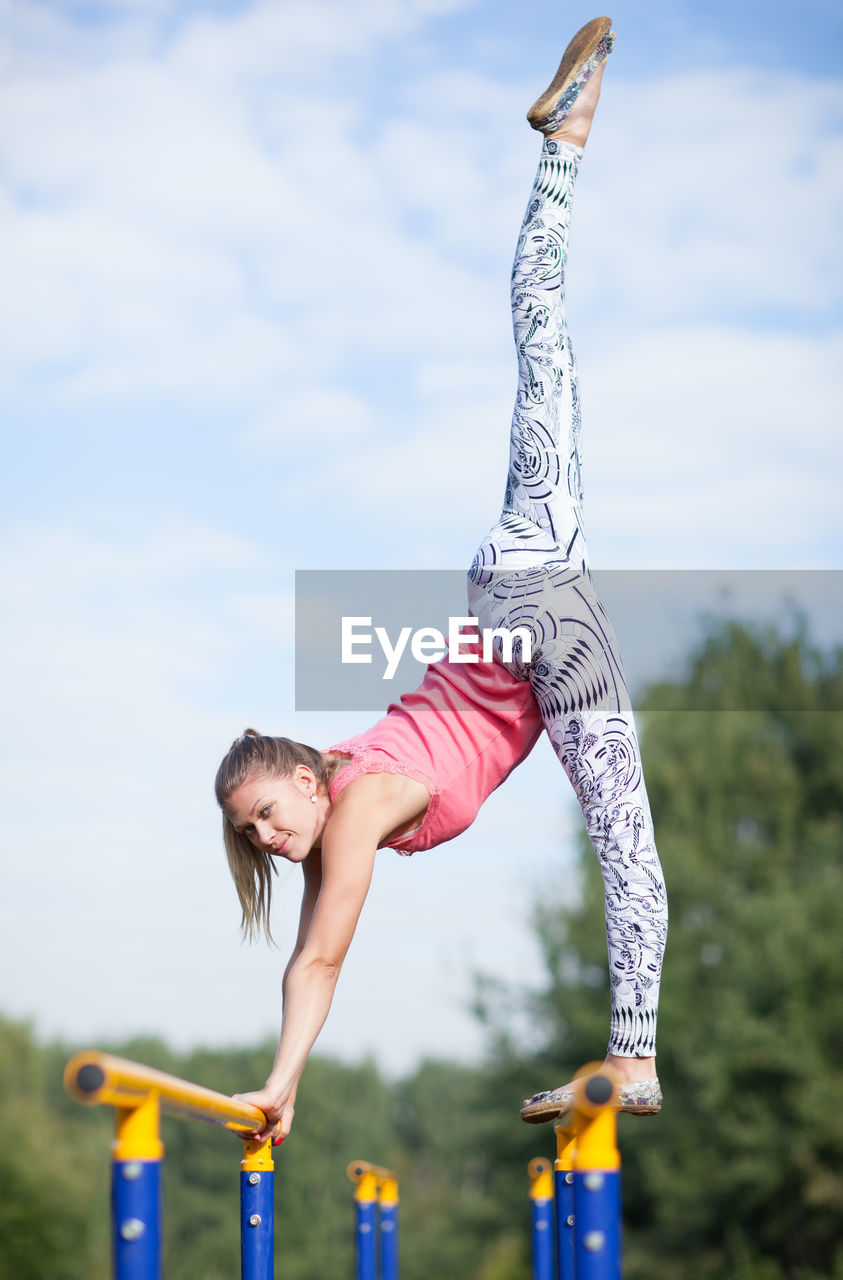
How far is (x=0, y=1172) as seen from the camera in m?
19.6

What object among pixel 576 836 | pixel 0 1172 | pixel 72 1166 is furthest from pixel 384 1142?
pixel 576 836

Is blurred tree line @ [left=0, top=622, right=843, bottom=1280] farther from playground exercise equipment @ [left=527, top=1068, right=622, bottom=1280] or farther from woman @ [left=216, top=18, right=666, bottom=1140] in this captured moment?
playground exercise equipment @ [left=527, top=1068, right=622, bottom=1280]

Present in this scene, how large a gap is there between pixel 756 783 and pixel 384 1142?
17974mm

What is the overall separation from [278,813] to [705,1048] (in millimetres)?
13265

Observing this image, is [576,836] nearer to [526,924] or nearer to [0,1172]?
[526,924]

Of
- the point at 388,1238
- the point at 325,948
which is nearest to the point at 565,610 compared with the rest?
the point at 325,948

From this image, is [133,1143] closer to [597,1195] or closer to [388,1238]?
[597,1195]

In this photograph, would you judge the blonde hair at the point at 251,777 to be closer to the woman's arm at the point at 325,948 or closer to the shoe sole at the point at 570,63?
the woman's arm at the point at 325,948

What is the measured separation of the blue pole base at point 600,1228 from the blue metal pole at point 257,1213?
1.03 metres

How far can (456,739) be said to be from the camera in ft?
8.82

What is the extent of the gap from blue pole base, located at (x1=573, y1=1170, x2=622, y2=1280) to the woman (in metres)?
0.98

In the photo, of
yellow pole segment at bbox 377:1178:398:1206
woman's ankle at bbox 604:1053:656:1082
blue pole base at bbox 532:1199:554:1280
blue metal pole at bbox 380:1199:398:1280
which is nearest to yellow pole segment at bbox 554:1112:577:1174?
woman's ankle at bbox 604:1053:656:1082

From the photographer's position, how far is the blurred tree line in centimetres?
1405

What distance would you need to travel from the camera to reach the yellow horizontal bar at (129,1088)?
3.91ft
